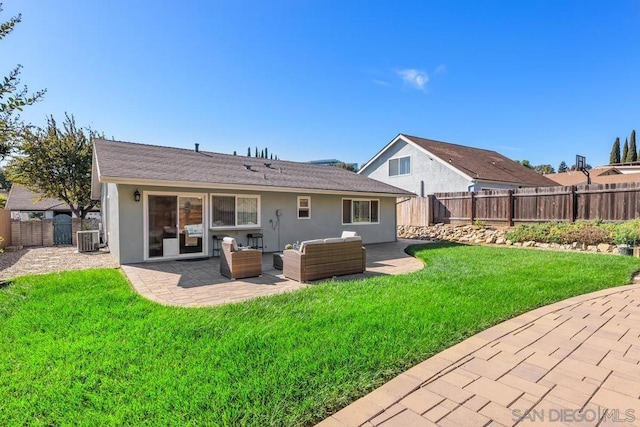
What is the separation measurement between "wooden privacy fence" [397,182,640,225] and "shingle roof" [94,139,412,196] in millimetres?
4468

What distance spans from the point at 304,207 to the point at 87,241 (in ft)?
28.5

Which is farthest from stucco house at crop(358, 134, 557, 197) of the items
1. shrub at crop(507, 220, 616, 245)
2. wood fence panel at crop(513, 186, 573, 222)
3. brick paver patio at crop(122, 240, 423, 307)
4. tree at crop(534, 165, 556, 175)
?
tree at crop(534, 165, 556, 175)

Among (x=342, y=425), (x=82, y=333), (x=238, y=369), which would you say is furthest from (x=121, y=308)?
(x=342, y=425)

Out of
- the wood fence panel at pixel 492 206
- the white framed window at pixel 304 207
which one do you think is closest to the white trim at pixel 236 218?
the white framed window at pixel 304 207

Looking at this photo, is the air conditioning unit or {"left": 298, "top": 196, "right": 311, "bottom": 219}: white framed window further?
{"left": 298, "top": 196, "right": 311, "bottom": 219}: white framed window

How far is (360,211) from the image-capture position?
1442cm

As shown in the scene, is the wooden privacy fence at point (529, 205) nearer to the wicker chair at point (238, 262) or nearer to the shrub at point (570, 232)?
the shrub at point (570, 232)

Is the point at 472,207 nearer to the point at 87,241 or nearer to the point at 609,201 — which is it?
the point at 609,201

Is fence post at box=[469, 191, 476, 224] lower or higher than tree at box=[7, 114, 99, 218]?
lower

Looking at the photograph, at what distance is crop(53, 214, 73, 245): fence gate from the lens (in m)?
15.2

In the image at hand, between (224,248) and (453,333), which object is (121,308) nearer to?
(224,248)

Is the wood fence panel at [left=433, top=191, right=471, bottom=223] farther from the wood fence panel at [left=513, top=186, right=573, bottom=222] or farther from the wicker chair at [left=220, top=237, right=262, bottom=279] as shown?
the wicker chair at [left=220, top=237, right=262, bottom=279]

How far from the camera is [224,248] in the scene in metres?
7.59

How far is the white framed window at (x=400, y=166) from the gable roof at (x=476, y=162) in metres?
1.17
